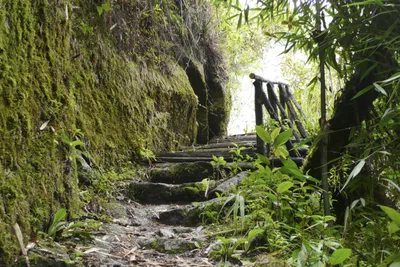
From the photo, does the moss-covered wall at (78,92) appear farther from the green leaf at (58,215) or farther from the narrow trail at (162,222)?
the narrow trail at (162,222)

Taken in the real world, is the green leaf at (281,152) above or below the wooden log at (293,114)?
below

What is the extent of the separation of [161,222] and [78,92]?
1272mm

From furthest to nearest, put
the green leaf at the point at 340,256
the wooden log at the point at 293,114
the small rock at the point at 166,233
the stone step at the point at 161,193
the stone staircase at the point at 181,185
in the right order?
the wooden log at the point at 293,114
the stone step at the point at 161,193
the stone staircase at the point at 181,185
the small rock at the point at 166,233
the green leaf at the point at 340,256

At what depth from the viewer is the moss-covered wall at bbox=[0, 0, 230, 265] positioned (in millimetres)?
1753

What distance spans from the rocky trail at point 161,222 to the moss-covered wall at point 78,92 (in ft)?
0.91

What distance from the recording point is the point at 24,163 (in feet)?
5.97

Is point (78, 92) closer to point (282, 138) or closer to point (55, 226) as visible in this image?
point (55, 226)

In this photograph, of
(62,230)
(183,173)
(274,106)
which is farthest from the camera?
(274,106)

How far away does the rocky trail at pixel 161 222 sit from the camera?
6.43 feet

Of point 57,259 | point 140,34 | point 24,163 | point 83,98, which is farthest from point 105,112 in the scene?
point 57,259

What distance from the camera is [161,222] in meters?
2.82

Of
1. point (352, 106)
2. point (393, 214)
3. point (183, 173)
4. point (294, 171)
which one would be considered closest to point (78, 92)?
point (183, 173)

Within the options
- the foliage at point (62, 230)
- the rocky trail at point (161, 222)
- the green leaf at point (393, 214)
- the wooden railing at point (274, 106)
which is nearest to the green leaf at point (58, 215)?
the foliage at point (62, 230)

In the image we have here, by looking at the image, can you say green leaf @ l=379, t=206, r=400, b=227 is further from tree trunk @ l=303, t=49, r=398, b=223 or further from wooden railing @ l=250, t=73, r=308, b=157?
wooden railing @ l=250, t=73, r=308, b=157
